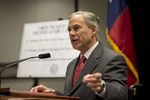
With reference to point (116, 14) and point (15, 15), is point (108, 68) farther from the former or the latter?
point (15, 15)

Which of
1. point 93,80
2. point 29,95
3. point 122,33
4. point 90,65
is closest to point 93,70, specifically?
point 90,65

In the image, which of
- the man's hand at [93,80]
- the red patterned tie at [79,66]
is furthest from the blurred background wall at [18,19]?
the man's hand at [93,80]

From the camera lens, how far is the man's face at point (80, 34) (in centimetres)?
226

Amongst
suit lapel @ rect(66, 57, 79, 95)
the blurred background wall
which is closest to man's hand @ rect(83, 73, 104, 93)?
suit lapel @ rect(66, 57, 79, 95)

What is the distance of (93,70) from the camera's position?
1.98m

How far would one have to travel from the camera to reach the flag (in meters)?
3.72

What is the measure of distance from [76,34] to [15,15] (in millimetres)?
2904

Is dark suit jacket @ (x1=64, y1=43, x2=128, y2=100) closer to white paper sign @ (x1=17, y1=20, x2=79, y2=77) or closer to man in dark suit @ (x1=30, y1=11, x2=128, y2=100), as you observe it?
man in dark suit @ (x1=30, y1=11, x2=128, y2=100)

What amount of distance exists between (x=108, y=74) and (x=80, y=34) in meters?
0.50

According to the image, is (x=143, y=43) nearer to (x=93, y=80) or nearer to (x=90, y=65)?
(x=90, y=65)

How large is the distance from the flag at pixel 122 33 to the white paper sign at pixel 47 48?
1.90 feet

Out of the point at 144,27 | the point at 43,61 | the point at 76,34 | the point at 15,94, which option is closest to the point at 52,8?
the point at 43,61

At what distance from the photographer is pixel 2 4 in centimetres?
498

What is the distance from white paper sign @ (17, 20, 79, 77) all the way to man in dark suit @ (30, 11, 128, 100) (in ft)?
5.43
